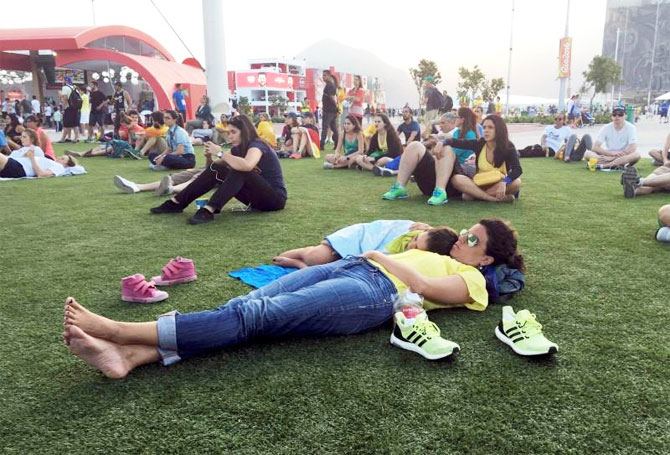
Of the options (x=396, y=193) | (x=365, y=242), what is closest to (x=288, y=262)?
(x=365, y=242)

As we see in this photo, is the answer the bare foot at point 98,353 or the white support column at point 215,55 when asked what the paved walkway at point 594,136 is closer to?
the white support column at point 215,55

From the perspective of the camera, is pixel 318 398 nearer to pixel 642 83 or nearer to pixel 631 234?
pixel 631 234

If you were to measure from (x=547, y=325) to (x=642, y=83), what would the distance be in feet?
290

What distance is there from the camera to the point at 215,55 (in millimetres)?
16500

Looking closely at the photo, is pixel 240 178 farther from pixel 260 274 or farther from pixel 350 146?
pixel 350 146

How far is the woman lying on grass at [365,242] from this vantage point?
2.98 m

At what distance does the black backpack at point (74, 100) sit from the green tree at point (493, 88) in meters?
48.2

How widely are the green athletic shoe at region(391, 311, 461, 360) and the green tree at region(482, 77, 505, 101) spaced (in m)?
57.6

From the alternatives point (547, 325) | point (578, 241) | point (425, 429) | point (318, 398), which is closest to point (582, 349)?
point (547, 325)

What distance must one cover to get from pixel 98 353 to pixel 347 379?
3.22 feet

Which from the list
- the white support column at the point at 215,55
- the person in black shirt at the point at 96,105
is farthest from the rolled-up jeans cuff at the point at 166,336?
the person in black shirt at the point at 96,105

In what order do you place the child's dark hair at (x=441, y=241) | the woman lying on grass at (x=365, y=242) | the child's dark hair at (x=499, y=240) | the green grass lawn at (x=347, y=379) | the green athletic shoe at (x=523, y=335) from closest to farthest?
the green grass lawn at (x=347, y=379) → the green athletic shoe at (x=523, y=335) → the child's dark hair at (x=499, y=240) → the child's dark hair at (x=441, y=241) → the woman lying on grass at (x=365, y=242)

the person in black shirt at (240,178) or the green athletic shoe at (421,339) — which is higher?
the person in black shirt at (240,178)

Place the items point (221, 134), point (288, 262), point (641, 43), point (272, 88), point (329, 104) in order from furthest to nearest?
point (641, 43) < point (272, 88) < point (221, 134) < point (329, 104) < point (288, 262)
